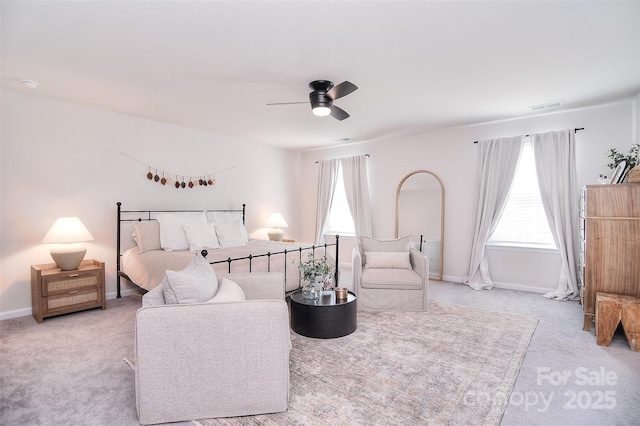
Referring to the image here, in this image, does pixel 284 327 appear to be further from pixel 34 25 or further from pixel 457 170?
pixel 457 170

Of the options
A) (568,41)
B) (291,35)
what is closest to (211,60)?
(291,35)

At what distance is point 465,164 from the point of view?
17.4ft

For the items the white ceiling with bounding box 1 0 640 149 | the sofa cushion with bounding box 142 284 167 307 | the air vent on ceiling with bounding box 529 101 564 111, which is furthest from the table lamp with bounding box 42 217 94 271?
the air vent on ceiling with bounding box 529 101 564 111

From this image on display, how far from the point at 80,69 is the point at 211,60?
1.35 meters

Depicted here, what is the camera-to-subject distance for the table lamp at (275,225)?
6184 millimetres

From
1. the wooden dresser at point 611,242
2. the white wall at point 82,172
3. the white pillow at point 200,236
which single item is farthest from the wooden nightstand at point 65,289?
the wooden dresser at point 611,242

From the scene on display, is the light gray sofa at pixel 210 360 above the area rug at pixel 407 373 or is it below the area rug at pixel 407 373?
above

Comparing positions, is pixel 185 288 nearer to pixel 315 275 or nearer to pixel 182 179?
pixel 315 275

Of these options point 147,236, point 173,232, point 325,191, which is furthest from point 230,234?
point 325,191

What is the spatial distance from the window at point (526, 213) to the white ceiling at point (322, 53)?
37.7 inches

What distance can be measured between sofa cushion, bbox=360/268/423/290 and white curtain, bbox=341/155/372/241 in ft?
7.47

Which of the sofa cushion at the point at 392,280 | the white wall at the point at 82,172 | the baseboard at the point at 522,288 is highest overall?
the white wall at the point at 82,172

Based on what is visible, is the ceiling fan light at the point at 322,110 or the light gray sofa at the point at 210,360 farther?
the ceiling fan light at the point at 322,110

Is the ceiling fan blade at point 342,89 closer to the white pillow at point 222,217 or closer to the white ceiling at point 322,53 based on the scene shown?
the white ceiling at point 322,53
